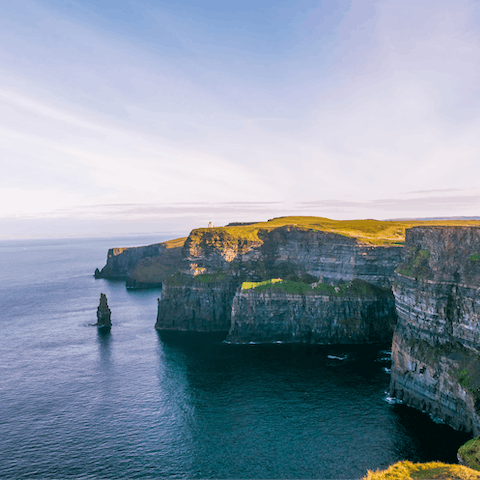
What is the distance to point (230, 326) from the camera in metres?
119

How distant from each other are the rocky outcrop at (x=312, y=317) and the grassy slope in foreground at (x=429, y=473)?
233 feet

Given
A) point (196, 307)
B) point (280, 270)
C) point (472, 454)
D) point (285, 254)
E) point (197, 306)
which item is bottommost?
point (472, 454)

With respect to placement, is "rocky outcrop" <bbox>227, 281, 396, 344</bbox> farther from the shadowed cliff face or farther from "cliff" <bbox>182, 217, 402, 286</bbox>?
"cliff" <bbox>182, 217, 402, 286</bbox>

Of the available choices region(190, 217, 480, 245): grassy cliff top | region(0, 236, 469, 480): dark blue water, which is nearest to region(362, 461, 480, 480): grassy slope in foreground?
region(0, 236, 469, 480): dark blue water

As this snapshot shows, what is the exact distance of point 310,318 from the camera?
4257 inches

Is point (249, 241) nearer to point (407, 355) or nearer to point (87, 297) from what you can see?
point (407, 355)

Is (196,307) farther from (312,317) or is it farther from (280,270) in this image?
(312,317)

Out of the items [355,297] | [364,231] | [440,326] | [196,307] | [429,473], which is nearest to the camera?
[429,473]

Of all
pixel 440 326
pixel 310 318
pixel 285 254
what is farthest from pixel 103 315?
pixel 440 326

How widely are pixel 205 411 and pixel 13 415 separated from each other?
3651 centimetres

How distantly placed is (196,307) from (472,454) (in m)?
93.8

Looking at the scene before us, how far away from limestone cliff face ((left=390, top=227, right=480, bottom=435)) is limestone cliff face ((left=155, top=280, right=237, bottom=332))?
6586 centimetres

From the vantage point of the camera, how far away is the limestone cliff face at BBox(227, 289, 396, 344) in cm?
10394

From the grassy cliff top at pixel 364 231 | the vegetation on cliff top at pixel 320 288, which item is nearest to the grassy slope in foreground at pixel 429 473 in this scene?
the vegetation on cliff top at pixel 320 288
